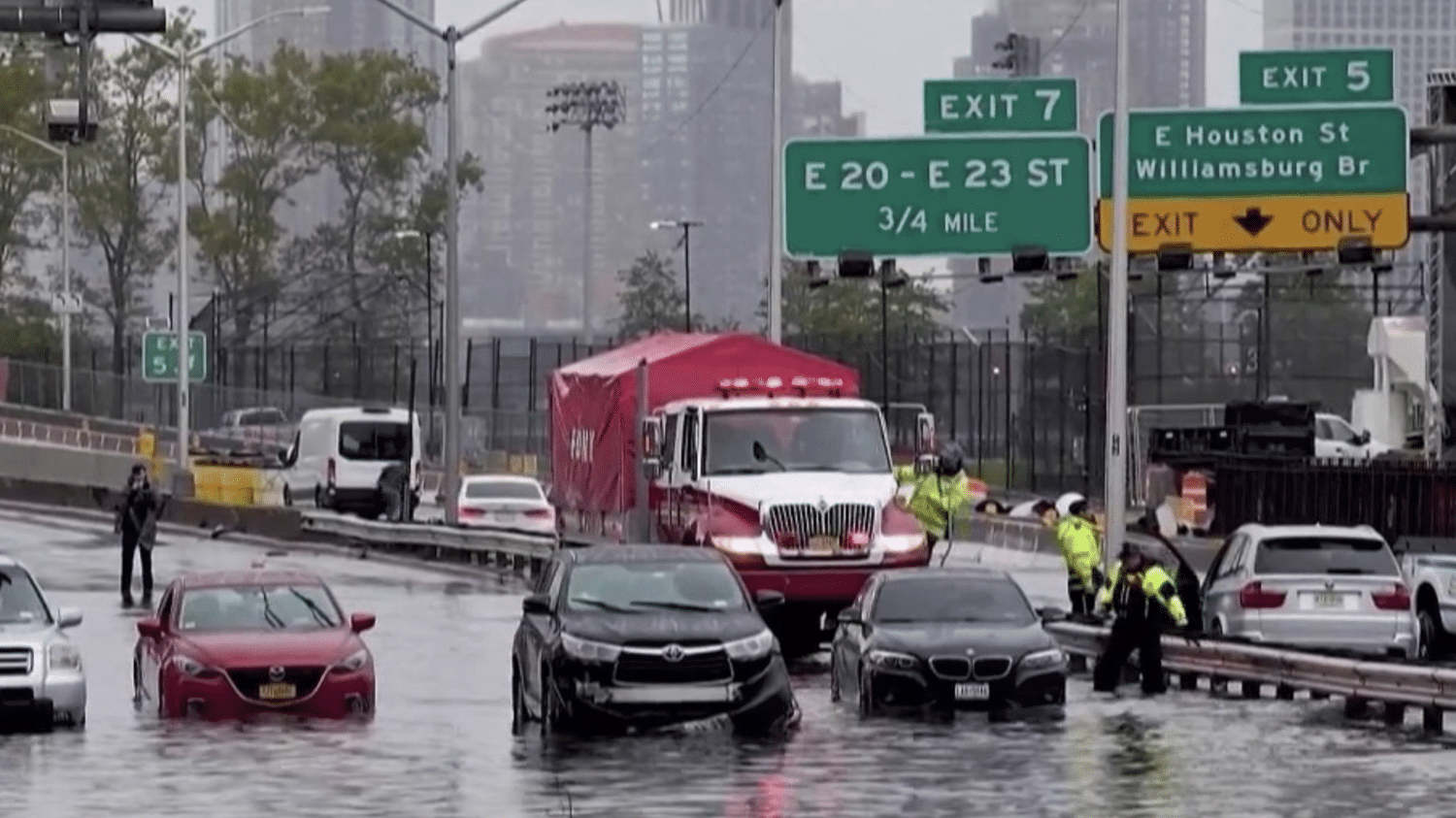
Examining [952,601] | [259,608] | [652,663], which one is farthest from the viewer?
[259,608]

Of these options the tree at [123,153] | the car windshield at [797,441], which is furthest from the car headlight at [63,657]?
the tree at [123,153]

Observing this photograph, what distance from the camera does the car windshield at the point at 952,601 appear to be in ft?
98.3

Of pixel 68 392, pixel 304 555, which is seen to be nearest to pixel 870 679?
pixel 304 555

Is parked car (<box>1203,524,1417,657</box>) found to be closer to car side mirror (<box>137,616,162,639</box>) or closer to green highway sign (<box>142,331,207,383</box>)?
car side mirror (<box>137,616,162,639</box>)

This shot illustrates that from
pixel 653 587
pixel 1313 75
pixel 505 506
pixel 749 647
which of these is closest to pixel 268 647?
pixel 653 587

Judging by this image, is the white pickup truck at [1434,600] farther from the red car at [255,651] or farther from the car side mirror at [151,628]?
the car side mirror at [151,628]

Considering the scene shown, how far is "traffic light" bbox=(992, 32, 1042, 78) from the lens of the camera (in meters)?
86.6

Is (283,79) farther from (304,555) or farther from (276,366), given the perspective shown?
(304,555)

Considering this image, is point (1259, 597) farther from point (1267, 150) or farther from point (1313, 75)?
point (1313, 75)

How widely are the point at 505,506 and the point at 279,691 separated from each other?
35303 mm

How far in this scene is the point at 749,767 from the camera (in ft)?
82.1

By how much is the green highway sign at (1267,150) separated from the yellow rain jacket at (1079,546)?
11.9m

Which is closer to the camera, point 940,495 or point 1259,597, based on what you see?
point 1259,597

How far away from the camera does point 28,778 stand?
24.6m
